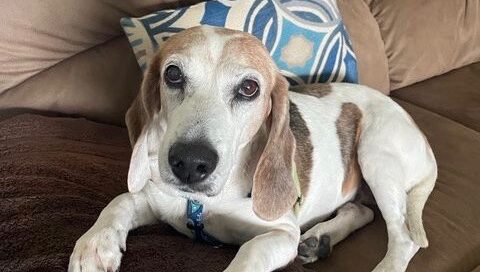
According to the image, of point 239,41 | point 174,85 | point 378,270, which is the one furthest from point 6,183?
point 378,270

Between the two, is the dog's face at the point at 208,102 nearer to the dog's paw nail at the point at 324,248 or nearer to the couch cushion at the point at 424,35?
the dog's paw nail at the point at 324,248

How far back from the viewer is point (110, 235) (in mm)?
1559

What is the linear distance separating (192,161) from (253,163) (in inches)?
15.4

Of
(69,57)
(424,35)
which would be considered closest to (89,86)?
(69,57)

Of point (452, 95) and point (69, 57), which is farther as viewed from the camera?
point (452, 95)

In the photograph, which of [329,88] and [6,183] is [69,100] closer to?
[6,183]

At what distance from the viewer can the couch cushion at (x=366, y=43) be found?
9.30 ft

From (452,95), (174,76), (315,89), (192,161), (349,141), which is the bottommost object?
(452,95)

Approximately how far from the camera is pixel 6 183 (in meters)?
1.77

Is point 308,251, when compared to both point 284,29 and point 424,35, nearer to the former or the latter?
point 284,29

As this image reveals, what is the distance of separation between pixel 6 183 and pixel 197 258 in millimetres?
614

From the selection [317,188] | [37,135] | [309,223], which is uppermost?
[37,135]

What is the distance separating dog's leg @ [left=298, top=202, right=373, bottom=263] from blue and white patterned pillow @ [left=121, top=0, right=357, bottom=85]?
595 millimetres

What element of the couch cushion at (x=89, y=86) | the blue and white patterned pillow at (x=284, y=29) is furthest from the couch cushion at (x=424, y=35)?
the couch cushion at (x=89, y=86)
